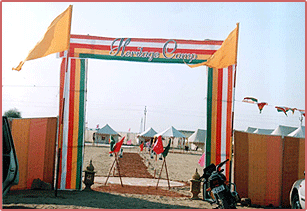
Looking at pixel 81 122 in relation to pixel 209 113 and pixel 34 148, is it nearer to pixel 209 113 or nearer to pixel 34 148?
pixel 34 148

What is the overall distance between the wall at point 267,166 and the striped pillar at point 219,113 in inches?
21.7

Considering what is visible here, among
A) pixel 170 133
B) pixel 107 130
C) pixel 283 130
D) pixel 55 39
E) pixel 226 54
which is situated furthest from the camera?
pixel 107 130

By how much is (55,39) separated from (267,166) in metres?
7.04

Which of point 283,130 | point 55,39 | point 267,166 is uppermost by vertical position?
point 55,39

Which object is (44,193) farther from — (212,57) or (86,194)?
(212,57)

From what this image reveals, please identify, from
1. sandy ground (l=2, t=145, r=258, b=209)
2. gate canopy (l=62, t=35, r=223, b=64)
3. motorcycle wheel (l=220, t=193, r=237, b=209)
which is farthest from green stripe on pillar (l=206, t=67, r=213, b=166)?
motorcycle wheel (l=220, t=193, r=237, b=209)

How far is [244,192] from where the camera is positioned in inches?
397

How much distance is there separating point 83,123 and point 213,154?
4128 mm

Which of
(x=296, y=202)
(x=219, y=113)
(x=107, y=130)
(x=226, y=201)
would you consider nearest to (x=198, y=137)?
(x=107, y=130)

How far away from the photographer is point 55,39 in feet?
32.4

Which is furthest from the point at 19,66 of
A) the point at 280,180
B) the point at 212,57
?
the point at 280,180

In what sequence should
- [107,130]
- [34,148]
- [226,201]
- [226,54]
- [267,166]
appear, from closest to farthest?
[226,201] < [267,166] < [226,54] < [34,148] < [107,130]

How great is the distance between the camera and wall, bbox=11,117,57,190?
10.5 meters

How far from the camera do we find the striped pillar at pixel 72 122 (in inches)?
421
